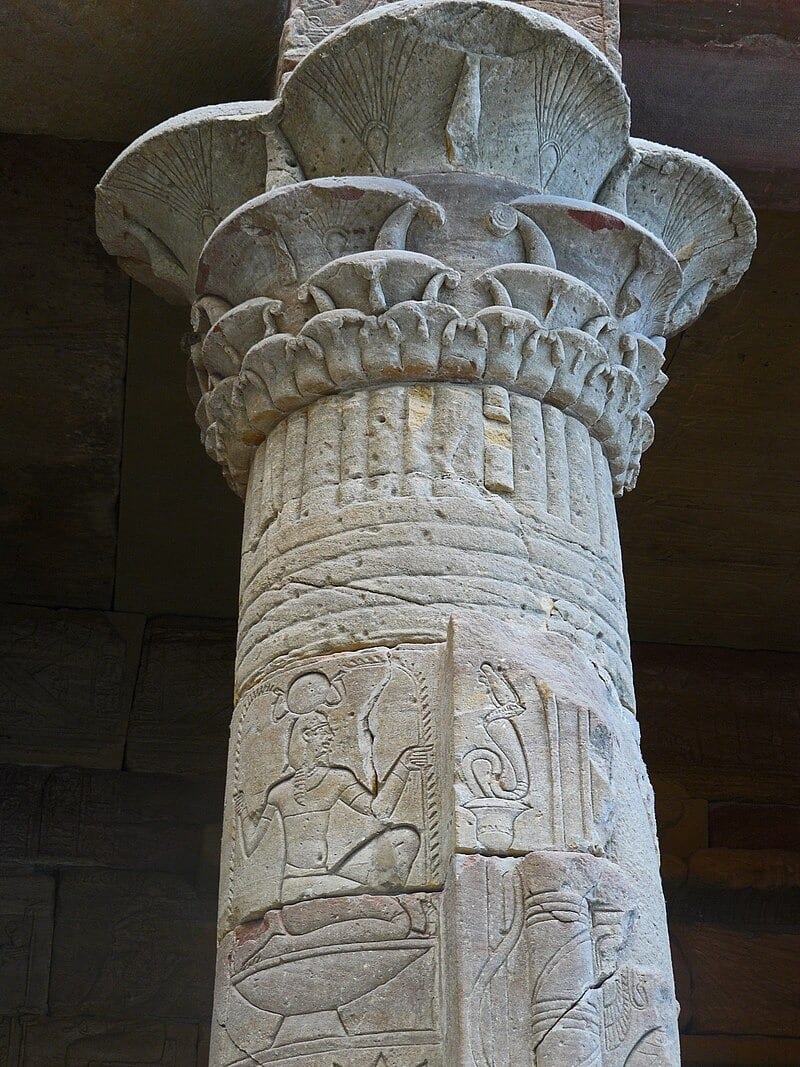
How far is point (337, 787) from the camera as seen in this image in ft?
10.2

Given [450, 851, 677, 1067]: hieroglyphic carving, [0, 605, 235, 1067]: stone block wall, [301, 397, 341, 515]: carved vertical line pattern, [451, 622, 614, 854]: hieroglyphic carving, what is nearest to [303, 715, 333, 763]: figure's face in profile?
[451, 622, 614, 854]: hieroglyphic carving

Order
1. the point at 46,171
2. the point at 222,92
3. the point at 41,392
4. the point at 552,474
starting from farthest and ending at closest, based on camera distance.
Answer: the point at 41,392, the point at 46,171, the point at 222,92, the point at 552,474

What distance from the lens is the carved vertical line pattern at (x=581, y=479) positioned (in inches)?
142

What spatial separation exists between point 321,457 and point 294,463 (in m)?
0.10

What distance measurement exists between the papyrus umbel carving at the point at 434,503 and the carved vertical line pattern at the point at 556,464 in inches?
0.4

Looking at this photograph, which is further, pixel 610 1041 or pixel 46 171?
pixel 46 171

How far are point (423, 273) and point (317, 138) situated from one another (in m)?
0.66

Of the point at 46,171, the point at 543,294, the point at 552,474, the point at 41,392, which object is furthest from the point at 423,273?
the point at 41,392

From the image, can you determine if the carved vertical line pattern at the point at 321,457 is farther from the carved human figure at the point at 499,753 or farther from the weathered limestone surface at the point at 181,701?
the weathered limestone surface at the point at 181,701

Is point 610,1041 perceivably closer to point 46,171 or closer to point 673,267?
point 673,267

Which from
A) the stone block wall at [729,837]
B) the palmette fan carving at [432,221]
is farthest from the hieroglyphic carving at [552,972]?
the stone block wall at [729,837]

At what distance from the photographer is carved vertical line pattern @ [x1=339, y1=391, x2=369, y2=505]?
11.5 feet

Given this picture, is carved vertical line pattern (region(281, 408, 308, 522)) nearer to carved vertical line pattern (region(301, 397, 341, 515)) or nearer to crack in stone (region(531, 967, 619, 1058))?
carved vertical line pattern (region(301, 397, 341, 515))

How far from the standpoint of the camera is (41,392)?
6.89m
